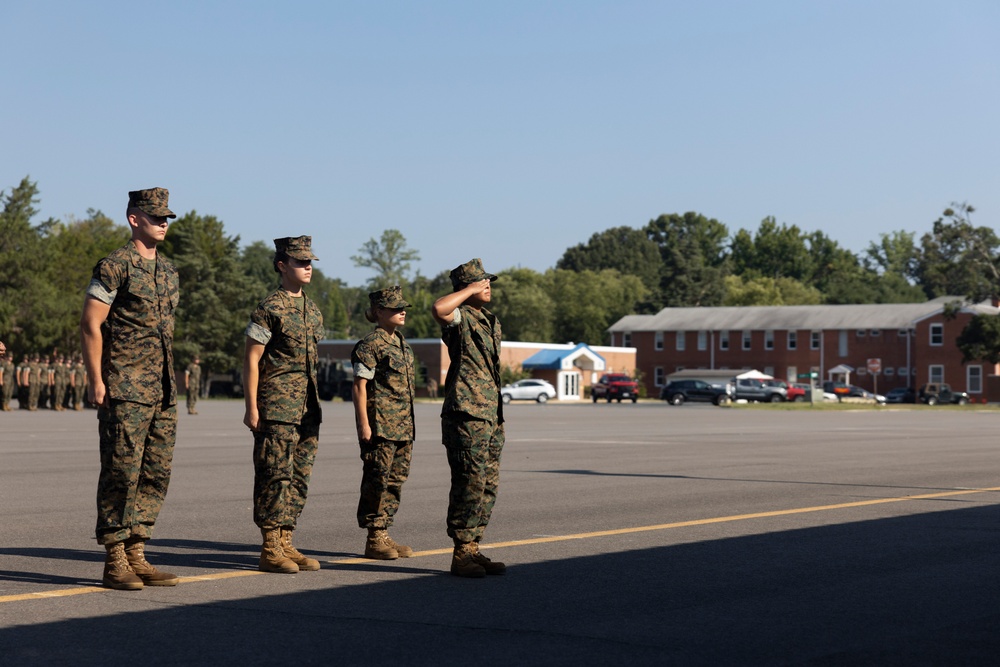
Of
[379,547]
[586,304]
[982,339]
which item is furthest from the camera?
[586,304]

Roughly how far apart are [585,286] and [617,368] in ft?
149

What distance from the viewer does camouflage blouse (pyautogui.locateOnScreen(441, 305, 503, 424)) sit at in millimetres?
9203

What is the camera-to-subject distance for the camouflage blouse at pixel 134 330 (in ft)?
27.6

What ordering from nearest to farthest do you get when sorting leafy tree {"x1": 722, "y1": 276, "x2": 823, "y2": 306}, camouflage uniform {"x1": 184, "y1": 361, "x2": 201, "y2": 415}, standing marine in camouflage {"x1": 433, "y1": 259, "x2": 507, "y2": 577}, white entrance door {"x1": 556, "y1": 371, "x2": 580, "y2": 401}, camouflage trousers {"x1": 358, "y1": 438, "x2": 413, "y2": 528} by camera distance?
standing marine in camouflage {"x1": 433, "y1": 259, "x2": 507, "y2": 577}, camouflage trousers {"x1": 358, "y1": 438, "x2": 413, "y2": 528}, camouflage uniform {"x1": 184, "y1": 361, "x2": 201, "y2": 415}, white entrance door {"x1": 556, "y1": 371, "x2": 580, "y2": 401}, leafy tree {"x1": 722, "y1": 276, "x2": 823, "y2": 306}

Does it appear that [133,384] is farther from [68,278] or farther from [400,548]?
[68,278]

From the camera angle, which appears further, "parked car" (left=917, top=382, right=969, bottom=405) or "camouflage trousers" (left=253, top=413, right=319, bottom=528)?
"parked car" (left=917, top=382, right=969, bottom=405)

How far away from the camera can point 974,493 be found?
653 inches

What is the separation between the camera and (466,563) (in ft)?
29.9

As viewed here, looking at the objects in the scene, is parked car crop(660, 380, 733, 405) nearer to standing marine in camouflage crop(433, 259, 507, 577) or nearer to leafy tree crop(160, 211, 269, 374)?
leafy tree crop(160, 211, 269, 374)

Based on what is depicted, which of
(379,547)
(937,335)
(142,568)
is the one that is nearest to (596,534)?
(379,547)

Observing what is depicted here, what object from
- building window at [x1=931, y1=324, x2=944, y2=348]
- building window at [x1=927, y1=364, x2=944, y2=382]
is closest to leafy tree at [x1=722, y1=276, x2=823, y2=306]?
building window at [x1=931, y1=324, x2=944, y2=348]

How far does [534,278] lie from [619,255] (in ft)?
93.1

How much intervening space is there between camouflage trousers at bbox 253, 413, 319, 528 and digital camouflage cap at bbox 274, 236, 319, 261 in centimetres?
107

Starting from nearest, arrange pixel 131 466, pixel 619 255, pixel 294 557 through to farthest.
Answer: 1. pixel 131 466
2. pixel 294 557
3. pixel 619 255
